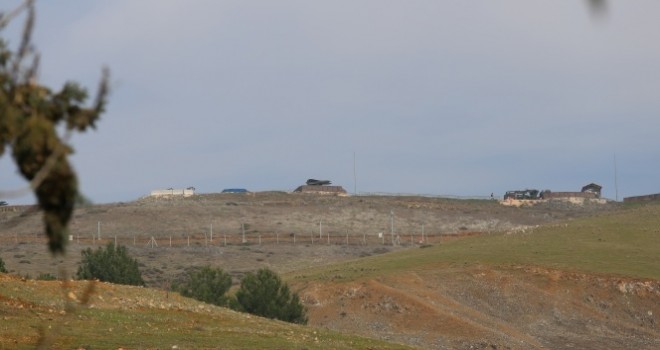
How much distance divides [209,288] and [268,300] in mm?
3454

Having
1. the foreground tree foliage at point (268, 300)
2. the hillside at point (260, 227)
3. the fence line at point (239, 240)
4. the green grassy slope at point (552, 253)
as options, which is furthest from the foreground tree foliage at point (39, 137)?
the fence line at point (239, 240)

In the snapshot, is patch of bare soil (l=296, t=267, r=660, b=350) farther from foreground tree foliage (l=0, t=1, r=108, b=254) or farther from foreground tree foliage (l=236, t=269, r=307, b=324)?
foreground tree foliage (l=0, t=1, r=108, b=254)

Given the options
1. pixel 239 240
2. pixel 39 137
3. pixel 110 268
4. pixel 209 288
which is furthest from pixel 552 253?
pixel 39 137

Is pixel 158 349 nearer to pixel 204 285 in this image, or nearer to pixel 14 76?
pixel 14 76

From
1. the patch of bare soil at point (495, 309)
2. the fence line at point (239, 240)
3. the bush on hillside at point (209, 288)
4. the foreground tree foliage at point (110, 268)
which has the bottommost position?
the patch of bare soil at point (495, 309)

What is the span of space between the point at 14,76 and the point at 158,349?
2149cm

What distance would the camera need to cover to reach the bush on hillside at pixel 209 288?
203 feet

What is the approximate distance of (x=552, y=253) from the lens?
88812 millimetres

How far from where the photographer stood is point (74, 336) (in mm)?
35469

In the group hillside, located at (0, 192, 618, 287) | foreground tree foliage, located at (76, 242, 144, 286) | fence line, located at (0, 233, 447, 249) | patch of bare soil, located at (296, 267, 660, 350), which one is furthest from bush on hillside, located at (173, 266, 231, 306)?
fence line, located at (0, 233, 447, 249)

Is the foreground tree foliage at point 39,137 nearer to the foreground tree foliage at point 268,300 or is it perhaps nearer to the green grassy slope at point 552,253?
the foreground tree foliage at point 268,300

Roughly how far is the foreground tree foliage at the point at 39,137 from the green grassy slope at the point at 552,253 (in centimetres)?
6387

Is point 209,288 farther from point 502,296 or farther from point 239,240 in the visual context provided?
point 239,240

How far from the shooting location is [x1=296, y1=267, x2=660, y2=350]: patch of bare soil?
65.0 meters
